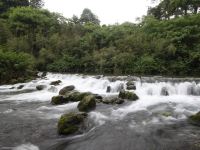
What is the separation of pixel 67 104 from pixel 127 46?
1333 centimetres

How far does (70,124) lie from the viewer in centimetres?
814

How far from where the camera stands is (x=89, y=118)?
9523 mm

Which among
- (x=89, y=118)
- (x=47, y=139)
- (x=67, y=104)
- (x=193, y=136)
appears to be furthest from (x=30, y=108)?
(x=193, y=136)

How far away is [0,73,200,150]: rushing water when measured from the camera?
711 centimetres

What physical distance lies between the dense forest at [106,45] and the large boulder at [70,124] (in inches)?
541

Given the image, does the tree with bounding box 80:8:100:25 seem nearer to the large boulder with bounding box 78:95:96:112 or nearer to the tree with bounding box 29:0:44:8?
the tree with bounding box 29:0:44:8

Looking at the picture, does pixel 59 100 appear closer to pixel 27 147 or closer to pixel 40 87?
pixel 40 87

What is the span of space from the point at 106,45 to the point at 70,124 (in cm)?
2004

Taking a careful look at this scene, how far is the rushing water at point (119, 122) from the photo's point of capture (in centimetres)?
711

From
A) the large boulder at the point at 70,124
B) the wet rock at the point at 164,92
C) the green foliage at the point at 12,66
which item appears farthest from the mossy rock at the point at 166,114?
the green foliage at the point at 12,66

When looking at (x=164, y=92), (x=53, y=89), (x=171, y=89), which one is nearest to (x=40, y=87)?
(x=53, y=89)

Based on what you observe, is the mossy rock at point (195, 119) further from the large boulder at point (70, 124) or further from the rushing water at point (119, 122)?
the large boulder at point (70, 124)

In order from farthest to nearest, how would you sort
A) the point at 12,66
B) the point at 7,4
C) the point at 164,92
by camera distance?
1. the point at 7,4
2. the point at 12,66
3. the point at 164,92

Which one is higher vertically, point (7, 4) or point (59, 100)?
point (7, 4)
